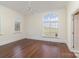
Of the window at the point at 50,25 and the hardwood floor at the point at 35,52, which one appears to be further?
the window at the point at 50,25

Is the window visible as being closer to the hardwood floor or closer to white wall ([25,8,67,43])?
white wall ([25,8,67,43])

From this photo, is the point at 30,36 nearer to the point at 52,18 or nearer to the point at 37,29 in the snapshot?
the point at 37,29

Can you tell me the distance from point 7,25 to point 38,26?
3007mm

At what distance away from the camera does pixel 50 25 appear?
357 inches

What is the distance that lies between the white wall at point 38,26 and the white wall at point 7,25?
1.55 m

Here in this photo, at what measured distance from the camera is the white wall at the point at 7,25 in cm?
708

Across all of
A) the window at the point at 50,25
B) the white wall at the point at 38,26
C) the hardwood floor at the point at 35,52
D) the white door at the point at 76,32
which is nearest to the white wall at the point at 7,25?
the hardwood floor at the point at 35,52

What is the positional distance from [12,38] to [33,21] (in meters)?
2.71

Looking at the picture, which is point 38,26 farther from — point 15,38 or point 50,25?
point 15,38

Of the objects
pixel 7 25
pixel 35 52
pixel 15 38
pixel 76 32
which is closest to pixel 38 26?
pixel 15 38

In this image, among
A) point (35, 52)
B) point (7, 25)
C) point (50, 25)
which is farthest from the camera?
point (50, 25)

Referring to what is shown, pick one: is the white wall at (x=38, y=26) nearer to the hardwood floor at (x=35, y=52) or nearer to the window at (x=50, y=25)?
the window at (x=50, y=25)

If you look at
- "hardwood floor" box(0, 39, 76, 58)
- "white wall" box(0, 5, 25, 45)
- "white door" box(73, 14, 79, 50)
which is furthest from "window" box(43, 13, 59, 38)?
"white door" box(73, 14, 79, 50)

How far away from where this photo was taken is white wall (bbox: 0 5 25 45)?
708cm
